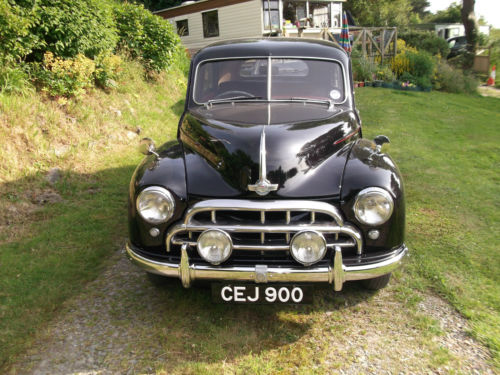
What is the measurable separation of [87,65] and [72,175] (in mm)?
2119

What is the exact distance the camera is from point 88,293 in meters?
3.53

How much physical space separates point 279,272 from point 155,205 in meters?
0.96

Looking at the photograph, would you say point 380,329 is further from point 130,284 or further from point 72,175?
point 72,175

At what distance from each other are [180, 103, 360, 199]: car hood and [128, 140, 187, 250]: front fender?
7 centimetres

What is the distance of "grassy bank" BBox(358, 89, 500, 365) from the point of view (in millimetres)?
3441

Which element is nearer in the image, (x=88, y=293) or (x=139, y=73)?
(x=88, y=293)

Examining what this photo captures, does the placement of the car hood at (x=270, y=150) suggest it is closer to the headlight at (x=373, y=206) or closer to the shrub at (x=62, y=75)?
the headlight at (x=373, y=206)

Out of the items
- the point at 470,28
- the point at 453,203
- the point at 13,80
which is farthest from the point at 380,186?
the point at 470,28

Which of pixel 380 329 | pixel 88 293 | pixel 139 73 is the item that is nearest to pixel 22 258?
pixel 88 293

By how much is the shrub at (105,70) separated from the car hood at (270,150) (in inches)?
177

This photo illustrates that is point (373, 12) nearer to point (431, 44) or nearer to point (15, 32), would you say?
point (431, 44)

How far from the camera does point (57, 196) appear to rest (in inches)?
204

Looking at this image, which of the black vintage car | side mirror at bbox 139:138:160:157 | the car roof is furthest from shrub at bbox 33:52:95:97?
the black vintage car

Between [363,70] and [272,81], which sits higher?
[272,81]
